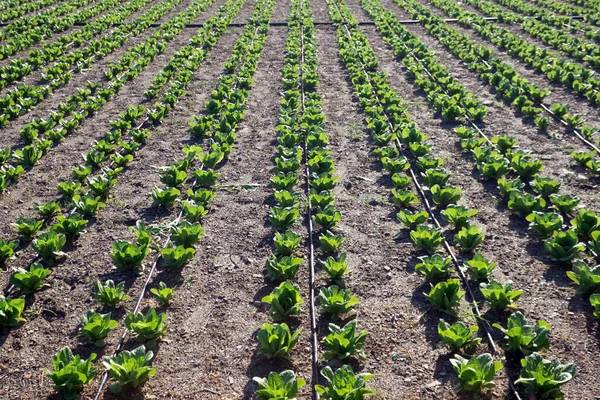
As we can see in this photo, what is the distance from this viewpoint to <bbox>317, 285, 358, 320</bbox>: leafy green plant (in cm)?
533

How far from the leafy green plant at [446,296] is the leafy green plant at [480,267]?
49 cm

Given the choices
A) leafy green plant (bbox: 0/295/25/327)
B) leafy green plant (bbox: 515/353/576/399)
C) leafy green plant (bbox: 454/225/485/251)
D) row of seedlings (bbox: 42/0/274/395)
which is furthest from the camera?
leafy green plant (bbox: 454/225/485/251)

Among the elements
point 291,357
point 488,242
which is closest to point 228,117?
point 488,242

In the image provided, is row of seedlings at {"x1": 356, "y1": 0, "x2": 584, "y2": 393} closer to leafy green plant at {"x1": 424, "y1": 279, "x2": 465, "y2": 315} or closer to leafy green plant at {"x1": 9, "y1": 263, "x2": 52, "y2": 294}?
leafy green plant at {"x1": 424, "y1": 279, "x2": 465, "y2": 315}

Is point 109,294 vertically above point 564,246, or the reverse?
point 564,246

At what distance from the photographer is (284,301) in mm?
5352

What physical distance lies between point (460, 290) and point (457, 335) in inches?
37.2

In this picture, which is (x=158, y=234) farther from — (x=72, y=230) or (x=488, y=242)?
(x=488, y=242)

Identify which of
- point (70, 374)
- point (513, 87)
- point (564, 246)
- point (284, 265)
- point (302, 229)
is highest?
point (513, 87)

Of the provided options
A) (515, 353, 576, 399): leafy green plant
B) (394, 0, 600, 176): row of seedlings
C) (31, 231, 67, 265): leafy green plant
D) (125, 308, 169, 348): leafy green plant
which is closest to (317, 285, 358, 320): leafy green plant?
(125, 308, 169, 348): leafy green plant

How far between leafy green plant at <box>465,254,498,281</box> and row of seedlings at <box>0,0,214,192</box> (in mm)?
6506

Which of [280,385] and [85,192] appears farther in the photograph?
[85,192]

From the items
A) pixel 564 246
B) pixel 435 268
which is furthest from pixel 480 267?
pixel 564 246

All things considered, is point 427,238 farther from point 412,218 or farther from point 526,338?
point 526,338
